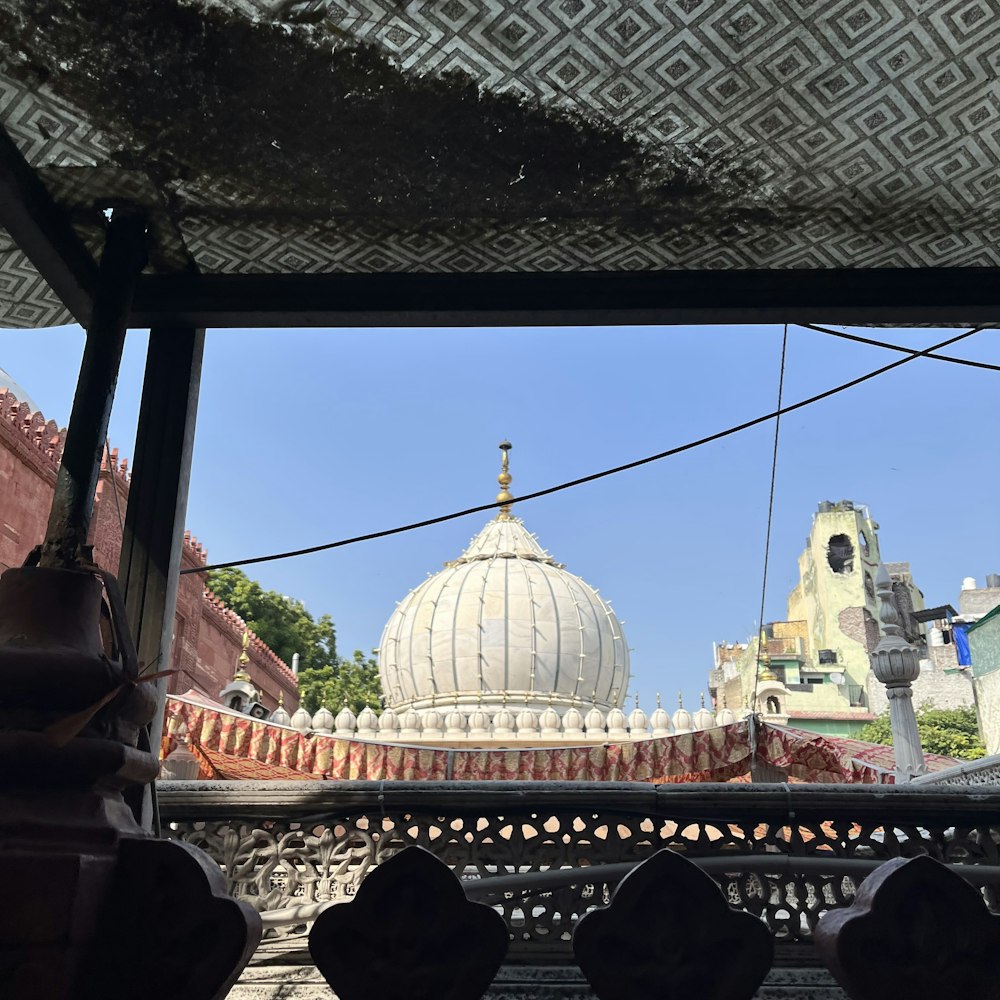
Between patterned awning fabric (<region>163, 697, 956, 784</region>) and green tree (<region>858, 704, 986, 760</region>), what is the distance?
26103 mm

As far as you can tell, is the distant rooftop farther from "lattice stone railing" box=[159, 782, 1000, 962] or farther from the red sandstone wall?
"lattice stone railing" box=[159, 782, 1000, 962]

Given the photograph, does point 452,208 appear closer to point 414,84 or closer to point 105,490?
point 414,84

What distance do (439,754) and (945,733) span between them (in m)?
32.7

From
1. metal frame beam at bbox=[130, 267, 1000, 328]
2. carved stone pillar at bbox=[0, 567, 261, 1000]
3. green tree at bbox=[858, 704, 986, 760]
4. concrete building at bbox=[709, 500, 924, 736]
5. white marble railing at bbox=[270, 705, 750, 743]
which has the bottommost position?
carved stone pillar at bbox=[0, 567, 261, 1000]

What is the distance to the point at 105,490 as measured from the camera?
13758mm

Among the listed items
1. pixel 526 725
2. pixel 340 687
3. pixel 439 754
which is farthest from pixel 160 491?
pixel 340 687

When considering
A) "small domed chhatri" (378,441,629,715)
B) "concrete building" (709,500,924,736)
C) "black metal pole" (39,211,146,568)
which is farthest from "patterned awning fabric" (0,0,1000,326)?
"concrete building" (709,500,924,736)

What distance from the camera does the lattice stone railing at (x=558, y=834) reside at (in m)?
2.91

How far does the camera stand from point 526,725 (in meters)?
13.7

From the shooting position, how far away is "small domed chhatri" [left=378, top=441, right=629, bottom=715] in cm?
1564

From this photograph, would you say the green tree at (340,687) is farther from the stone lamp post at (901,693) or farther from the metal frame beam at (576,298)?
the metal frame beam at (576,298)

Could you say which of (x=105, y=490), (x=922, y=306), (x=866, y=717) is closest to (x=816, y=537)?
(x=866, y=717)

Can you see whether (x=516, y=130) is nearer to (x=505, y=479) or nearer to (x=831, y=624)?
(x=505, y=479)

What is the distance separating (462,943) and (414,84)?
2.11m
